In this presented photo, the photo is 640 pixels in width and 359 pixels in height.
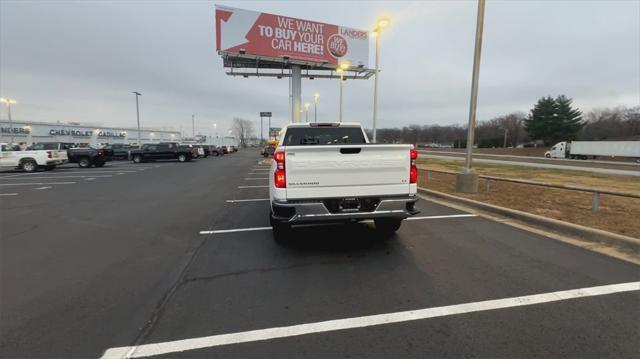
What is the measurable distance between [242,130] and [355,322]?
143 metres

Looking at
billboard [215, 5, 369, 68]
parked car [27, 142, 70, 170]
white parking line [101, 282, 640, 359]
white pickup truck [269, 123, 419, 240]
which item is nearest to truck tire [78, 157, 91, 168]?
parked car [27, 142, 70, 170]

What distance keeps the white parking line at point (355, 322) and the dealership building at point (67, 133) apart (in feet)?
231

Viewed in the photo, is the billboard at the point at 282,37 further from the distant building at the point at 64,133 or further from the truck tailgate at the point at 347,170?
the distant building at the point at 64,133

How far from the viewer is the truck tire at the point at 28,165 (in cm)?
1944

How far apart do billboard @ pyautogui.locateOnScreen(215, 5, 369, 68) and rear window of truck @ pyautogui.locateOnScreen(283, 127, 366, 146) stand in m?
22.9

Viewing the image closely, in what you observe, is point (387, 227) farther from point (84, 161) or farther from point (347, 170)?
point (84, 161)

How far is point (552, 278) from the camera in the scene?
3.71 metres

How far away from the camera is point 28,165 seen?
19500 millimetres

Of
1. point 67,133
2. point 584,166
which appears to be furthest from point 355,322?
point 67,133

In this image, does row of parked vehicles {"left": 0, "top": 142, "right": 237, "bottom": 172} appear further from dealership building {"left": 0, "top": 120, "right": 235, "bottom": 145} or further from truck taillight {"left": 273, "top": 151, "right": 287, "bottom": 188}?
dealership building {"left": 0, "top": 120, "right": 235, "bottom": 145}

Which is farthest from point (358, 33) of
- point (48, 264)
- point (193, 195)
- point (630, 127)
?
point (630, 127)

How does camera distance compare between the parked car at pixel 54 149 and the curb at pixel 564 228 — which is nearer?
the curb at pixel 564 228

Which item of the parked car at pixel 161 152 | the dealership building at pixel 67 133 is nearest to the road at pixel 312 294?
the parked car at pixel 161 152

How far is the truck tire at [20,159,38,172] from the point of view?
19.4 meters
